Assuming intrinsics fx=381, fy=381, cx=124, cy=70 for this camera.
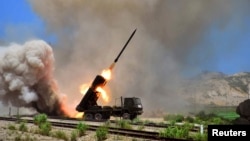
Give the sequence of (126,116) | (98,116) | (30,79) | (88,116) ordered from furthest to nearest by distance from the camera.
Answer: (30,79) < (88,116) < (98,116) < (126,116)

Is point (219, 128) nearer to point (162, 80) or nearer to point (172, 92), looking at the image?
point (162, 80)

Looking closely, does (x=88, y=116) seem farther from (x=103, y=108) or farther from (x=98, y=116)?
(x=103, y=108)

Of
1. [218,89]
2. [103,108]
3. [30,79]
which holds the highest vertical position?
[218,89]

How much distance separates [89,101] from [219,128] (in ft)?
88.2

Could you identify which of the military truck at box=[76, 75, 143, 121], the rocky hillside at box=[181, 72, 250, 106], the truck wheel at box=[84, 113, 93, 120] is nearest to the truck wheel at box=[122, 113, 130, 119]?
the military truck at box=[76, 75, 143, 121]

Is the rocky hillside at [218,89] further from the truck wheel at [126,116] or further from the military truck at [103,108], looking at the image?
the truck wheel at [126,116]

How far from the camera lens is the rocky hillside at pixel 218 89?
104m

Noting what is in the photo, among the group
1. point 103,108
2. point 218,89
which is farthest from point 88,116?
point 218,89

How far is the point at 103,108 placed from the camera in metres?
37.5

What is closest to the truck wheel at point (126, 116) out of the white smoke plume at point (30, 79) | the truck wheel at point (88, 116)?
the truck wheel at point (88, 116)

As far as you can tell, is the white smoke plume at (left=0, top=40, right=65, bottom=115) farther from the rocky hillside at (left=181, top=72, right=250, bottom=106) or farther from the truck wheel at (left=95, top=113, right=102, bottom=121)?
the rocky hillside at (left=181, top=72, right=250, bottom=106)

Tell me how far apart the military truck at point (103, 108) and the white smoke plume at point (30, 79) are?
7095mm

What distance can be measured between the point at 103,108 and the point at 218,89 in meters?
84.1

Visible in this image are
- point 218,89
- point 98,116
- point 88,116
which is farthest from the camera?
point 218,89
